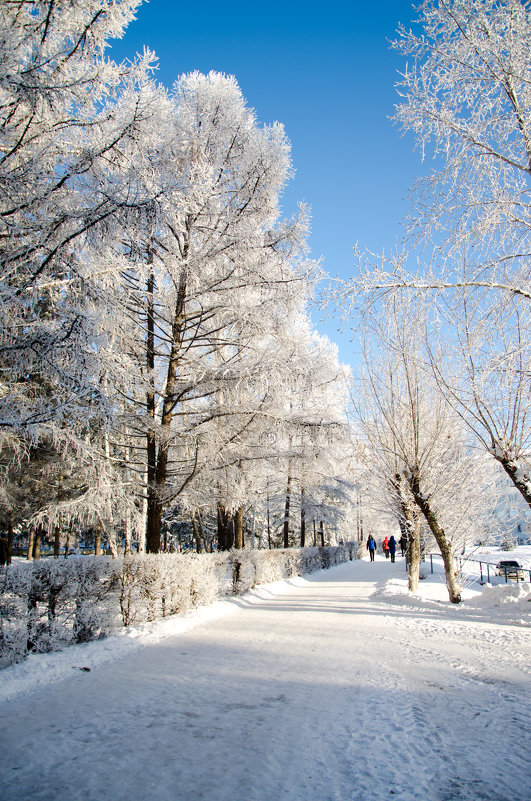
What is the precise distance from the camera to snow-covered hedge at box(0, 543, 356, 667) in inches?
183

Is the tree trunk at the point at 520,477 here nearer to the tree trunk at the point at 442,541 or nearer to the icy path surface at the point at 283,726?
the icy path surface at the point at 283,726

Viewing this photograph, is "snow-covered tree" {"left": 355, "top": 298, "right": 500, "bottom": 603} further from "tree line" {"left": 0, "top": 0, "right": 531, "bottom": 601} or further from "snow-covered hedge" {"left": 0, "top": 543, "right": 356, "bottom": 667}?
"snow-covered hedge" {"left": 0, "top": 543, "right": 356, "bottom": 667}

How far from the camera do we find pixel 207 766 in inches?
99.8

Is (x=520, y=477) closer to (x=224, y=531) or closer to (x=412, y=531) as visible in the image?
(x=412, y=531)

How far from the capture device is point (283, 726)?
9.99 ft

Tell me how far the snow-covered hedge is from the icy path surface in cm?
70

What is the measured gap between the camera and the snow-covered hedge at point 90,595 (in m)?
4.64

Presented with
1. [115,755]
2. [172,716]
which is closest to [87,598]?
[172,716]

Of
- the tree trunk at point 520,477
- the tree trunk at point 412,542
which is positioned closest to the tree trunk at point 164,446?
the tree trunk at point 520,477

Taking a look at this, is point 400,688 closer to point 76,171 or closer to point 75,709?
point 75,709

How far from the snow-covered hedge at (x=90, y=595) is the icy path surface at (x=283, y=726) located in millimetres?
703

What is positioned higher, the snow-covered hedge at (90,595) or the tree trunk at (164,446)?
the tree trunk at (164,446)

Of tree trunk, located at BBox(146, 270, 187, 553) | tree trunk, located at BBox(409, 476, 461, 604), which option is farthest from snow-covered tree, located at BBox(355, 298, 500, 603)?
tree trunk, located at BBox(146, 270, 187, 553)

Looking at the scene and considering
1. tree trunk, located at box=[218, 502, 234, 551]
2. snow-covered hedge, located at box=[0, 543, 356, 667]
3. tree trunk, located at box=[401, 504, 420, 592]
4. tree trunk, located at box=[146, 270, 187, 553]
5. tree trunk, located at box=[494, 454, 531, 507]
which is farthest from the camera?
tree trunk, located at box=[218, 502, 234, 551]
